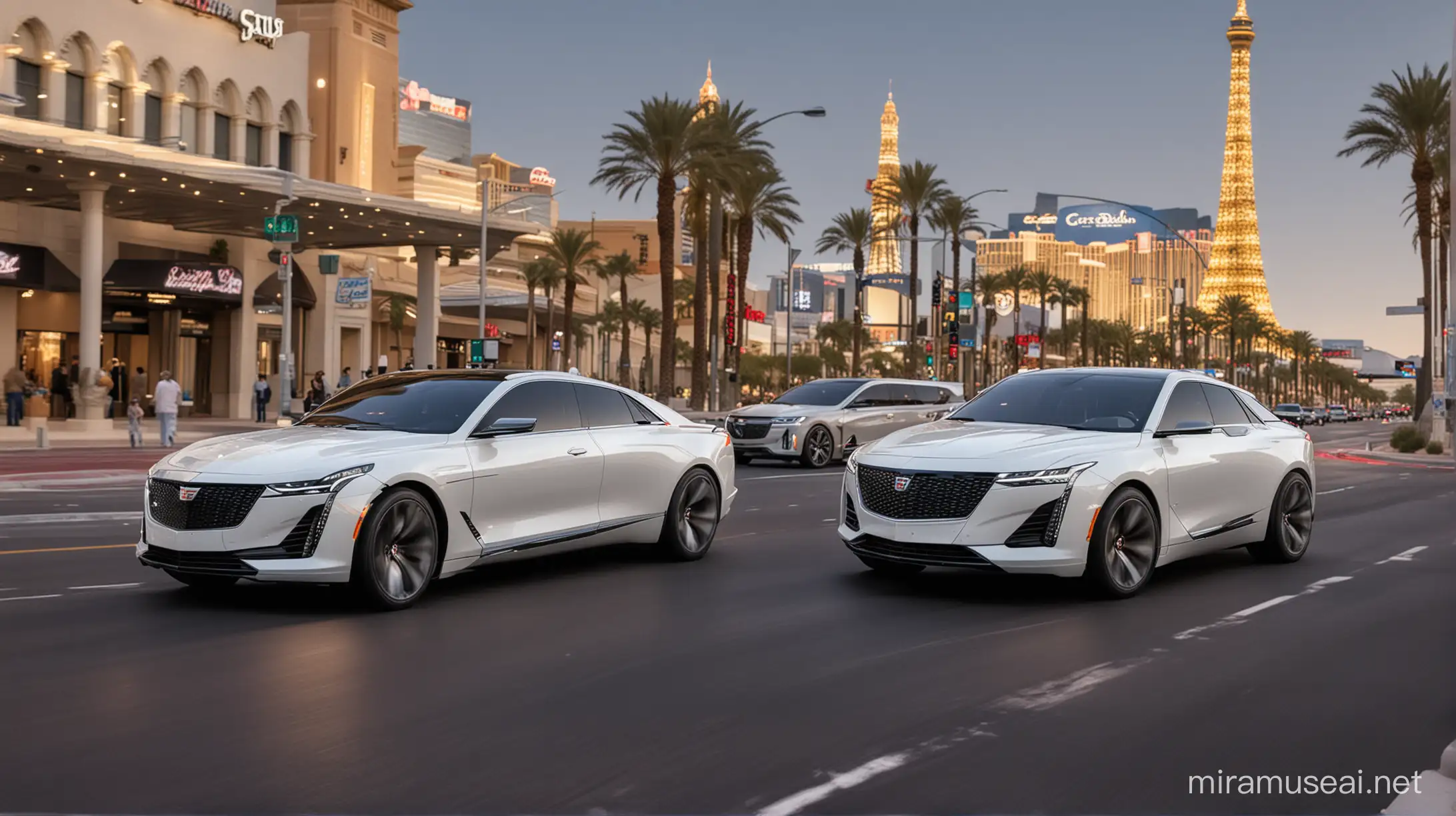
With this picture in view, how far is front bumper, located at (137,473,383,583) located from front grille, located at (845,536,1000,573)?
3.52 meters

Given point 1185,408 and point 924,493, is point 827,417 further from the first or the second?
point 924,493

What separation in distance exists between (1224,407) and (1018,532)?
3.29 metres

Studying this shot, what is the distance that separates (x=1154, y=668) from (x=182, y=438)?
1216 inches

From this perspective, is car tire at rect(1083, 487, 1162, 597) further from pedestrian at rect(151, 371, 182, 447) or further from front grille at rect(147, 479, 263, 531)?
pedestrian at rect(151, 371, 182, 447)

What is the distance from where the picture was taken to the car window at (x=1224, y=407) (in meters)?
Answer: 11.5

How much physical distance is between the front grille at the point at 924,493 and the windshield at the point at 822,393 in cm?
1616

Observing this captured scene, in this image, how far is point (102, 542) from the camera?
42.9 feet

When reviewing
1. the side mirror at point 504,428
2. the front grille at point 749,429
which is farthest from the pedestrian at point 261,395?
the side mirror at point 504,428

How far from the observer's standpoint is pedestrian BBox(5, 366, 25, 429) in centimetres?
3559

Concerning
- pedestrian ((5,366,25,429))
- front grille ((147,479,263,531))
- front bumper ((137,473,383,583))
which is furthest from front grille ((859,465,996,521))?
pedestrian ((5,366,25,429))

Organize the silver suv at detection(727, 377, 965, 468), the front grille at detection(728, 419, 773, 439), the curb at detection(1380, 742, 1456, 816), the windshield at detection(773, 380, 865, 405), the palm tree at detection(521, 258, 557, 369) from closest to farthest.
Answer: the curb at detection(1380, 742, 1456, 816) → the silver suv at detection(727, 377, 965, 468) → the front grille at detection(728, 419, 773, 439) → the windshield at detection(773, 380, 865, 405) → the palm tree at detection(521, 258, 557, 369)

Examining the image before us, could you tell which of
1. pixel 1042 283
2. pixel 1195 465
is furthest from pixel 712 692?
pixel 1042 283

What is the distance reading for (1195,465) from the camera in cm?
1062

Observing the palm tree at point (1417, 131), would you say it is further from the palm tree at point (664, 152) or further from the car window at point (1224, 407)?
the car window at point (1224, 407)
